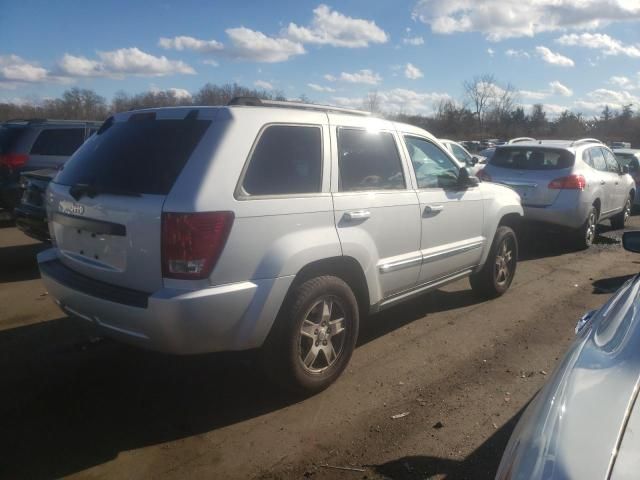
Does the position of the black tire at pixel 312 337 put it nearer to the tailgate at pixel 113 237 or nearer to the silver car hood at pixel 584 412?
the tailgate at pixel 113 237

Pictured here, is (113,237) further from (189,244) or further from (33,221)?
(33,221)

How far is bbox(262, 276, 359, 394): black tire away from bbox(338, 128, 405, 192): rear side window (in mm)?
781

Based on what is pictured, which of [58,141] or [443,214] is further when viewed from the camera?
[58,141]

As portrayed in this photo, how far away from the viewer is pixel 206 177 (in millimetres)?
2934

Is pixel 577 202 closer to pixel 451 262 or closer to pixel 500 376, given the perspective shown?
pixel 451 262

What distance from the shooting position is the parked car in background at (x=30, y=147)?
8.59 metres

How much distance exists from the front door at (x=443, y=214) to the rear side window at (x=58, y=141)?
6681 millimetres

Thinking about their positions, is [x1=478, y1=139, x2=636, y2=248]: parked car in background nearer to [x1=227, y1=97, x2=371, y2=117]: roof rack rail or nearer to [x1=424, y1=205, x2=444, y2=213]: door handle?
[x1=424, y1=205, x2=444, y2=213]: door handle

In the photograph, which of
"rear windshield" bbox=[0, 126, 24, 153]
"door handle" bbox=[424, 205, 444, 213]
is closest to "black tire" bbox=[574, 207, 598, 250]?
"door handle" bbox=[424, 205, 444, 213]

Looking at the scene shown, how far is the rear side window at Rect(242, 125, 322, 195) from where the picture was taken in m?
3.18

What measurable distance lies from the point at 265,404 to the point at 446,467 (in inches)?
49.5

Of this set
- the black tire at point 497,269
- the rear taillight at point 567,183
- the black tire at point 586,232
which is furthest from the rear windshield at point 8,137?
the black tire at point 586,232

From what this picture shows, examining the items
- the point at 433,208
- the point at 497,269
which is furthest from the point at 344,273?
the point at 497,269

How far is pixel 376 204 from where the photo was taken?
153 inches
